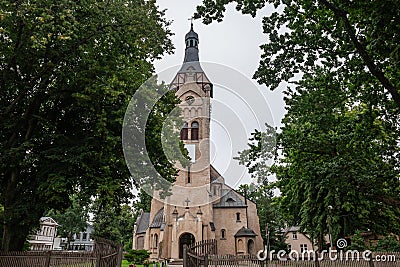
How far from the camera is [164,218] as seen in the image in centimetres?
3544

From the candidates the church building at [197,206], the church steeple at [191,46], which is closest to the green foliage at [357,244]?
the church building at [197,206]

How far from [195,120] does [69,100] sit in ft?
77.8

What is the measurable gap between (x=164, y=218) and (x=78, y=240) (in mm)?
45441

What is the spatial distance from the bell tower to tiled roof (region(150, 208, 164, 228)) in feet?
13.9

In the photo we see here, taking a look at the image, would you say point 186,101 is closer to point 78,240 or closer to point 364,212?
point 364,212

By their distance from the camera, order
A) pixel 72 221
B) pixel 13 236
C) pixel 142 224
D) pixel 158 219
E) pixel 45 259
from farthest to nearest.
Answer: pixel 72 221 < pixel 142 224 < pixel 158 219 < pixel 13 236 < pixel 45 259

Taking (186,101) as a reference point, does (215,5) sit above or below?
below

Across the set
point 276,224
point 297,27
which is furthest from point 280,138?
point 276,224

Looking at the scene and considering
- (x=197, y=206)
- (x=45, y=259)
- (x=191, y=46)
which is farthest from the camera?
(x=191, y=46)

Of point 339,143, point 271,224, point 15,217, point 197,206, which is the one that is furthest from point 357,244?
point 271,224

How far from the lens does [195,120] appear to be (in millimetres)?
38500

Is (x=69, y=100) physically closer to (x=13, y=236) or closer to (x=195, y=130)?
(x=13, y=236)

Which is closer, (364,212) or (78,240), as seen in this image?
(364,212)

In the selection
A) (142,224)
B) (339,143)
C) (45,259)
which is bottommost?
(45,259)
